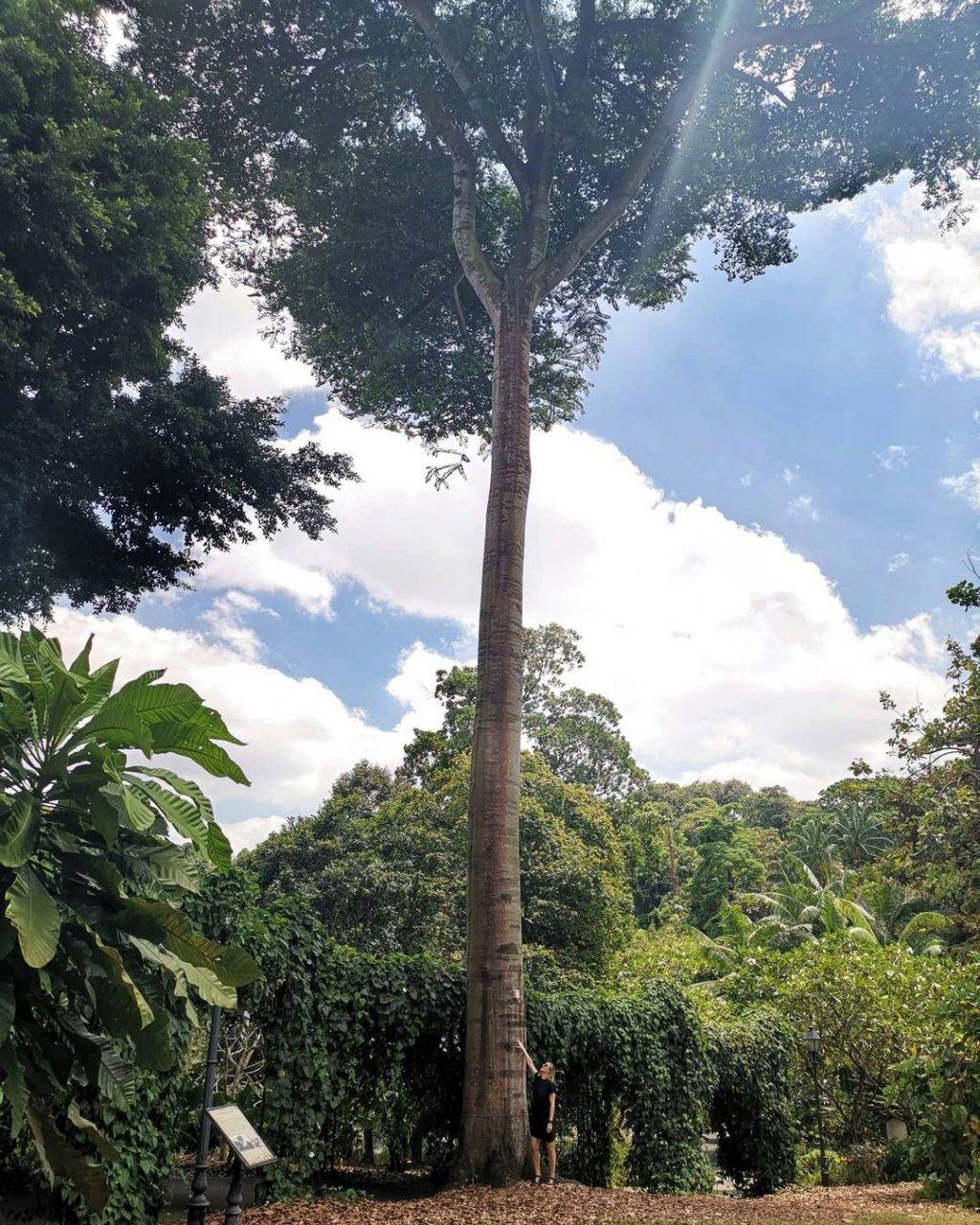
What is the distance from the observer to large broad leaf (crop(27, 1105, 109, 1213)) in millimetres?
4199

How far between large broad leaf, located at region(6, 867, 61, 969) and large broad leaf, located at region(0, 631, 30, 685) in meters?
0.90

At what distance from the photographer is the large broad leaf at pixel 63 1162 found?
4.20 metres

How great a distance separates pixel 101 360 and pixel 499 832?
35.9 ft

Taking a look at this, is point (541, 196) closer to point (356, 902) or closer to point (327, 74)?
point (327, 74)

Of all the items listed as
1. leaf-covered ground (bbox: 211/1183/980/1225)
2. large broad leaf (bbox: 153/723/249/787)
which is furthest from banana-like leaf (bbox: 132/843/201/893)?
leaf-covered ground (bbox: 211/1183/980/1225)

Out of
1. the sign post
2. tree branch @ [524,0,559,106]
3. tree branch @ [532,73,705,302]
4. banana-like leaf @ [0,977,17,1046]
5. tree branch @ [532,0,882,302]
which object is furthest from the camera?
tree branch @ [532,0,882,302]

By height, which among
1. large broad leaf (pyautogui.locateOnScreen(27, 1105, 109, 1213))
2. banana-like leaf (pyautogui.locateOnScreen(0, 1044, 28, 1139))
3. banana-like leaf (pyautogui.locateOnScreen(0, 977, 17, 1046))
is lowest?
large broad leaf (pyautogui.locateOnScreen(27, 1105, 109, 1213))

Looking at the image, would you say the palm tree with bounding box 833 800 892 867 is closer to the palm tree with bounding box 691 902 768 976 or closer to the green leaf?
the palm tree with bounding box 691 902 768 976

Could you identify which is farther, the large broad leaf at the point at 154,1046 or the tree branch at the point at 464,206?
the tree branch at the point at 464,206

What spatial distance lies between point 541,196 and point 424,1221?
41.0ft

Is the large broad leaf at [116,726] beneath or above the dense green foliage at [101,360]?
beneath

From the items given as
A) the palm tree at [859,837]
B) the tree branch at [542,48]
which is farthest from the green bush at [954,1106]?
the palm tree at [859,837]

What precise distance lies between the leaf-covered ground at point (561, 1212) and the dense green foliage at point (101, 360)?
34.8ft

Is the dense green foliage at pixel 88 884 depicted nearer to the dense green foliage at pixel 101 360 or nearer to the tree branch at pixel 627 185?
the dense green foliage at pixel 101 360
